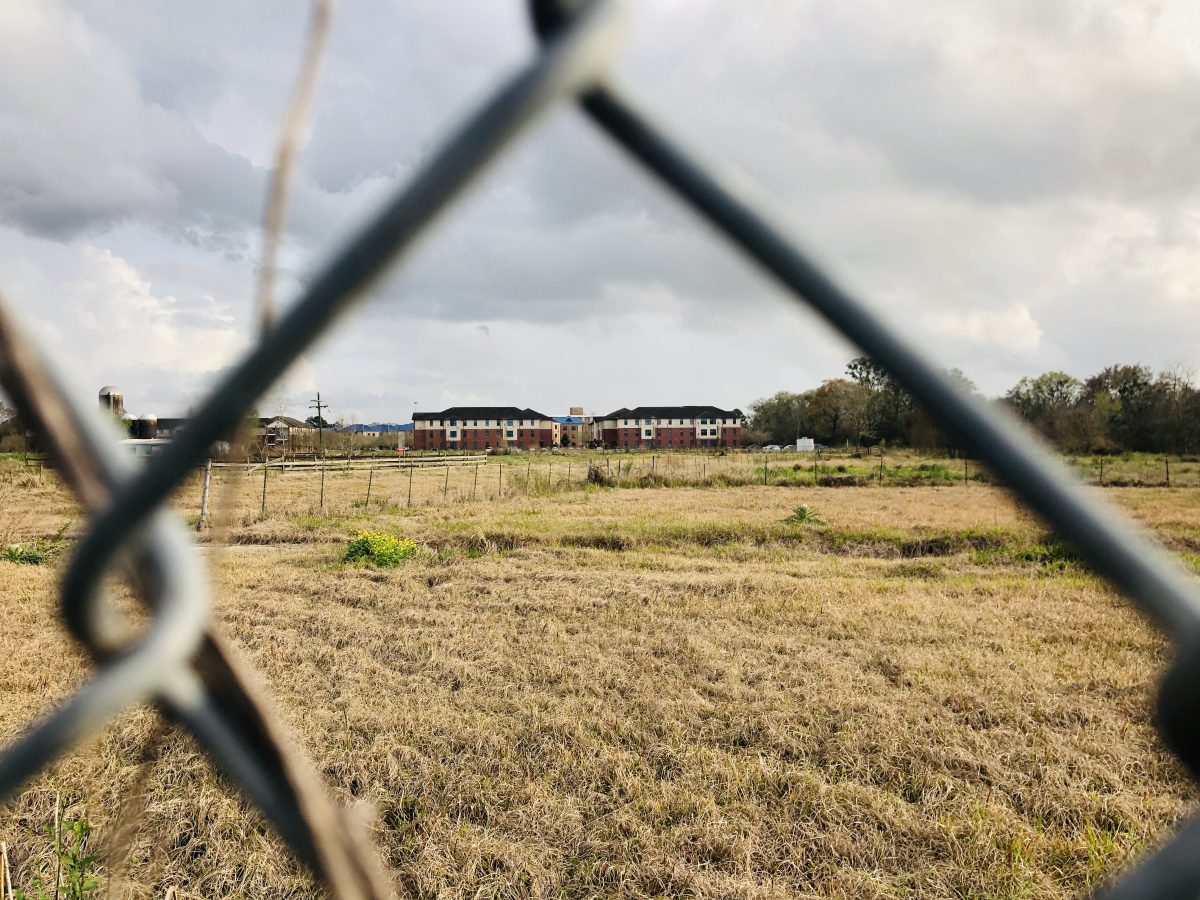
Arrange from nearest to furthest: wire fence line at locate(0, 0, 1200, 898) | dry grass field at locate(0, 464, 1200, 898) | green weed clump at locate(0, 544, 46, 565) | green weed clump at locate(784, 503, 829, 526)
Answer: wire fence line at locate(0, 0, 1200, 898) → dry grass field at locate(0, 464, 1200, 898) → green weed clump at locate(0, 544, 46, 565) → green weed clump at locate(784, 503, 829, 526)

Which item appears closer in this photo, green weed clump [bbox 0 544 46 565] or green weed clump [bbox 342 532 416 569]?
green weed clump [bbox 342 532 416 569]

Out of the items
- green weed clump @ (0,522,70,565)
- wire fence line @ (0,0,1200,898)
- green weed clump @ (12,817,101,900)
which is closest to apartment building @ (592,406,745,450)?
green weed clump @ (0,522,70,565)

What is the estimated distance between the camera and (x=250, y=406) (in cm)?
24

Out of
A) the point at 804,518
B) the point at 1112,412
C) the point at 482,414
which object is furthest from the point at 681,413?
the point at 804,518

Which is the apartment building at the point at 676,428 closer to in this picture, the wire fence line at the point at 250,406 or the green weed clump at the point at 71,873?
the green weed clump at the point at 71,873

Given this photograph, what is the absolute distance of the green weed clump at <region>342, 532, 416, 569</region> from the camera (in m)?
7.96

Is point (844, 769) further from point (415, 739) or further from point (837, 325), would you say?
point (837, 325)

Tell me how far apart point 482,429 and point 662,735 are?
55.8 m

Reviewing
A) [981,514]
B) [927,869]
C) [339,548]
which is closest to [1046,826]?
[927,869]

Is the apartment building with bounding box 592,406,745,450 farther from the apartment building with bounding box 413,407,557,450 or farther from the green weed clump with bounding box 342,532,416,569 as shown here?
the green weed clump with bounding box 342,532,416,569

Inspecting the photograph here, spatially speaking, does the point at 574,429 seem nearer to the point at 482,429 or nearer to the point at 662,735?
the point at 482,429

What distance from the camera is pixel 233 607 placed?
5.96 metres

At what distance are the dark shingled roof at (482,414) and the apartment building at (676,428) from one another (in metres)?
6.94

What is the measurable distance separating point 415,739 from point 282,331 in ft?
12.0
